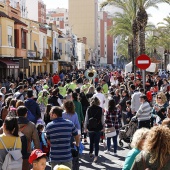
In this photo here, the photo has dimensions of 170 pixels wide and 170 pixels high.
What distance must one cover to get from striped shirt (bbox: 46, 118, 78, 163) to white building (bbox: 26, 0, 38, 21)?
301 ft

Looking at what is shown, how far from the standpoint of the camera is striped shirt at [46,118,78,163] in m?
6.53

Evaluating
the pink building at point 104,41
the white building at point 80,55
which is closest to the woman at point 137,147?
the white building at point 80,55

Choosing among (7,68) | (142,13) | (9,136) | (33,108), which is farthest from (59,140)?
(7,68)

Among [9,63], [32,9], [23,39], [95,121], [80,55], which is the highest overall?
[32,9]

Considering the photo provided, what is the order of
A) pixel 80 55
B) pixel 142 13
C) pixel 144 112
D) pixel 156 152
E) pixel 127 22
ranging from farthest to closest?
pixel 80 55
pixel 127 22
pixel 142 13
pixel 144 112
pixel 156 152

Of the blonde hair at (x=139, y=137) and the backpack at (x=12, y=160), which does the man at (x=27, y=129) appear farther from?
the blonde hair at (x=139, y=137)

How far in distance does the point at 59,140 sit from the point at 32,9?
96.1 meters

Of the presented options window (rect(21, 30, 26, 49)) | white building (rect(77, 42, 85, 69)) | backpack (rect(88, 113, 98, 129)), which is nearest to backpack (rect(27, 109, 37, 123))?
backpack (rect(88, 113, 98, 129))

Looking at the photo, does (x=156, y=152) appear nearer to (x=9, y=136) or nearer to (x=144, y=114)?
(x=9, y=136)

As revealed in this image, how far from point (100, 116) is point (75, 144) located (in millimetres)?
2311

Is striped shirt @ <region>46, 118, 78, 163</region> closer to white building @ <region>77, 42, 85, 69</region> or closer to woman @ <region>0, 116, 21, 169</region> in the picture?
woman @ <region>0, 116, 21, 169</region>

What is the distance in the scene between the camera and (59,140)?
6566mm

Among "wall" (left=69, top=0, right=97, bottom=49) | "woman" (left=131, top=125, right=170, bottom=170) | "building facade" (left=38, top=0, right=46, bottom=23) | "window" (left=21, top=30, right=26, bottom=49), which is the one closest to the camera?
"woman" (left=131, top=125, right=170, bottom=170)

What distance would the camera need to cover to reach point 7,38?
105 feet
